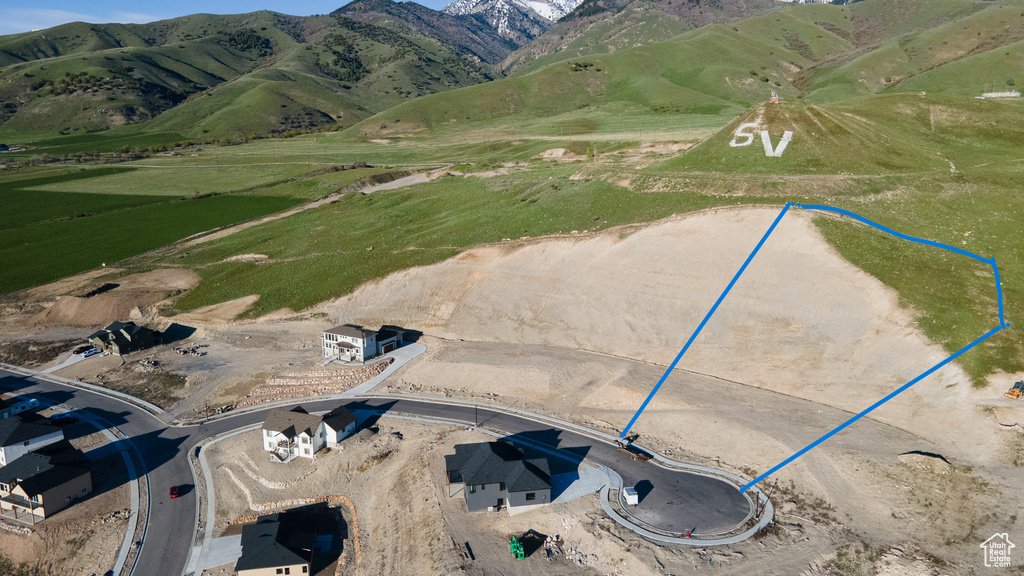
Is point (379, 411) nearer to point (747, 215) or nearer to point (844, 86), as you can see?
point (747, 215)

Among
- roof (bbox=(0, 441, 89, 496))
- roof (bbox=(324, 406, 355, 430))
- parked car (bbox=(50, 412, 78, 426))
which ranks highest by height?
roof (bbox=(324, 406, 355, 430))

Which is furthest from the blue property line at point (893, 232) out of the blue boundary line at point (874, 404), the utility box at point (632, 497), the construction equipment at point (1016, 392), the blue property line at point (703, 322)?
the utility box at point (632, 497)

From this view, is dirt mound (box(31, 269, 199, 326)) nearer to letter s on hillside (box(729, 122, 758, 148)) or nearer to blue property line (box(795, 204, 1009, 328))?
letter s on hillside (box(729, 122, 758, 148))

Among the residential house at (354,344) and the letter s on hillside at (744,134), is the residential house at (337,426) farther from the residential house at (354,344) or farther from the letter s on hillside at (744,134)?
the letter s on hillside at (744,134)

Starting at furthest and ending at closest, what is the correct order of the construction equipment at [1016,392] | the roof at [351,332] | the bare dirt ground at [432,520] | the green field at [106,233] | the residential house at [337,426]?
the green field at [106,233] → the roof at [351,332] → the residential house at [337,426] → the construction equipment at [1016,392] → the bare dirt ground at [432,520]

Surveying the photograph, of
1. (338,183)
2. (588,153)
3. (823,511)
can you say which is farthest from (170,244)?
(823,511)

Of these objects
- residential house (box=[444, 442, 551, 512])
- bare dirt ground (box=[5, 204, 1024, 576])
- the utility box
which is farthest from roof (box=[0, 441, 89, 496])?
the utility box
